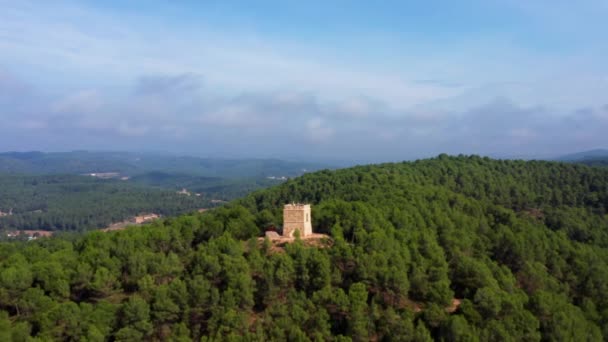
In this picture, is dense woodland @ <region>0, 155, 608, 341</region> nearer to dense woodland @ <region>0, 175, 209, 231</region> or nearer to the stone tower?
the stone tower

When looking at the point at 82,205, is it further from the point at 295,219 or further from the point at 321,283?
the point at 321,283

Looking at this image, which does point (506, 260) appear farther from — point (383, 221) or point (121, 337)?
point (121, 337)

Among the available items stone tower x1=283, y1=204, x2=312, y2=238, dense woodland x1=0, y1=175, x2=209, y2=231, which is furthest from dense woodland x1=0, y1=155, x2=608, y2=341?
dense woodland x1=0, y1=175, x2=209, y2=231

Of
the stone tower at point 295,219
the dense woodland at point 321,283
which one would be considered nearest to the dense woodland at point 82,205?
the dense woodland at point 321,283

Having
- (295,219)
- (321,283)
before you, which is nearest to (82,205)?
(295,219)

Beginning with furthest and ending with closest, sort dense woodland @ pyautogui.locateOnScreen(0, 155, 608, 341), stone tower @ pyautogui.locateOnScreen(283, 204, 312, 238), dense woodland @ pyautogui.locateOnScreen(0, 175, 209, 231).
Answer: dense woodland @ pyautogui.locateOnScreen(0, 175, 209, 231)
stone tower @ pyautogui.locateOnScreen(283, 204, 312, 238)
dense woodland @ pyautogui.locateOnScreen(0, 155, 608, 341)

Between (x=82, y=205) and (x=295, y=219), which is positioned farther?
(x=82, y=205)
